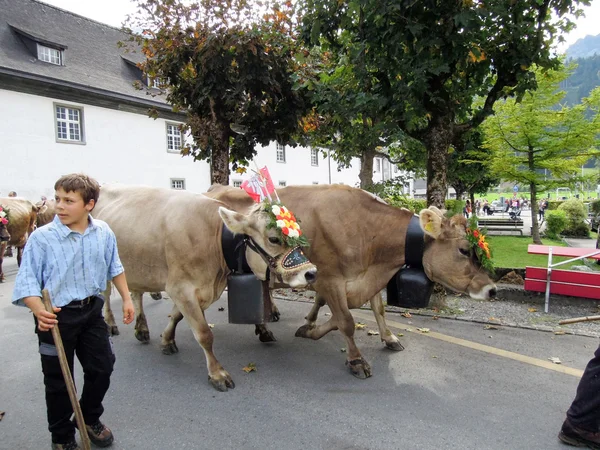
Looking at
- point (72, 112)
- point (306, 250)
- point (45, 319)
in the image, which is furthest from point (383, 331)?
point (72, 112)

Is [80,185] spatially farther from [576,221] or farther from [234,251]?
[576,221]

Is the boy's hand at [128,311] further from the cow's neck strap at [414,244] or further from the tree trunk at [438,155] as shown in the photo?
the tree trunk at [438,155]

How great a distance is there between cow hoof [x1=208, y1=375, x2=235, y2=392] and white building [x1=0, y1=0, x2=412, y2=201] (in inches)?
474

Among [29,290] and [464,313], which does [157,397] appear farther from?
[464,313]

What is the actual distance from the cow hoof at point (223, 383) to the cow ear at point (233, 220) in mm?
1402

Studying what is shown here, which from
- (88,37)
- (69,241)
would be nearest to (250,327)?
(69,241)

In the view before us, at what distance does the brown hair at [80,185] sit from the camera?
2.67 m

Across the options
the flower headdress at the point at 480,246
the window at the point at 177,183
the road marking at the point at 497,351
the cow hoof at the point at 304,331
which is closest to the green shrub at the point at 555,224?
the road marking at the point at 497,351

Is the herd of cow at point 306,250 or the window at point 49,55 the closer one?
the herd of cow at point 306,250

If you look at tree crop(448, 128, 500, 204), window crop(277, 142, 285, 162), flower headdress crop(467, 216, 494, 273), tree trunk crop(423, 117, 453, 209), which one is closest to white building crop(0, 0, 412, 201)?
tree crop(448, 128, 500, 204)

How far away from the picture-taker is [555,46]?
5.84 m

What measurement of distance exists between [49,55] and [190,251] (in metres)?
20.8

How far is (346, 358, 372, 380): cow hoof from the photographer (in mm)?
4121

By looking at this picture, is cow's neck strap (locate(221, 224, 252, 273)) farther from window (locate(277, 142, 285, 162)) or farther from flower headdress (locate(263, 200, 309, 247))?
window (locate(277, 142, 285, 162))
